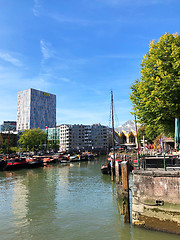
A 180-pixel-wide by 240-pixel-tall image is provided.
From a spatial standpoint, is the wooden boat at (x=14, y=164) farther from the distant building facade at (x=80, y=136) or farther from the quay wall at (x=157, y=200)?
the distant building facade at (x=80, y=136)

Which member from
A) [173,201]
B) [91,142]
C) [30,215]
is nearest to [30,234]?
[30,215]

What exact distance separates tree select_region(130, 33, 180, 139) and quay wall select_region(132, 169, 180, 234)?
8.37 metres

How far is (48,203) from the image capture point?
21.3 m

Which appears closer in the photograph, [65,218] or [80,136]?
[65,218]

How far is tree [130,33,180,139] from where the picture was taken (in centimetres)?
1930

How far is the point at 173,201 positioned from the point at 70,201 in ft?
40.8

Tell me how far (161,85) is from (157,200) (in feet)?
36.2

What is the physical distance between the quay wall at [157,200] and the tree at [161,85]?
8.37 metres

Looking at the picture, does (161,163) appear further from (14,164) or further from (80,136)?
(80,136)

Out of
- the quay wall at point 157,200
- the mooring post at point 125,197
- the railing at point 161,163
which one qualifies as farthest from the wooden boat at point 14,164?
the quay wall at point 157,200

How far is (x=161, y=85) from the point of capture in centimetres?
1969

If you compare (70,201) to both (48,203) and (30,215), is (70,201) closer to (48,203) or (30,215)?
(48,203)

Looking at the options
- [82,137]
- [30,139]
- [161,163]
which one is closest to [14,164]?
[161,163]

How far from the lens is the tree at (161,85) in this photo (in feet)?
63.3
